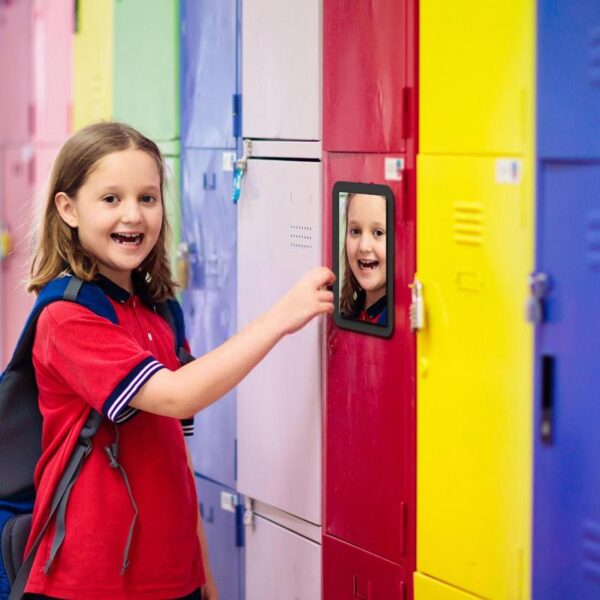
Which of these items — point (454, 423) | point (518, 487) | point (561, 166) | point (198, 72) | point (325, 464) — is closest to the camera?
point (561, 166)

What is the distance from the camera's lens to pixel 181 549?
2.43m

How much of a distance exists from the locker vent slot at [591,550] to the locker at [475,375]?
0.13 m

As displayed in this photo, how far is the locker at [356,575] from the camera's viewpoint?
2512mm

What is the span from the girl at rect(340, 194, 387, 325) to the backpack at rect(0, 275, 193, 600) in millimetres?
524

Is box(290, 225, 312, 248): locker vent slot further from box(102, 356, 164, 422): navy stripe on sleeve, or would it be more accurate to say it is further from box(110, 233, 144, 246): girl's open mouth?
box(102, 356, 164, 422): navy stripe on sleeve

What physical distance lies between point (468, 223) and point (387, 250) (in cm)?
25

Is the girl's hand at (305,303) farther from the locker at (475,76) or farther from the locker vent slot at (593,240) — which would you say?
the locker vent slot at (593,240)

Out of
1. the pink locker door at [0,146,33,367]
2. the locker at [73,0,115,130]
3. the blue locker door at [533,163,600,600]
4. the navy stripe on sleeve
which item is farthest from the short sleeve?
the pink locker door at [0,146,33,367]

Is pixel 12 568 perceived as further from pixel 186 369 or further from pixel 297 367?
pixel 297 367

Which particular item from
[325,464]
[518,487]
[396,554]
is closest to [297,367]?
[325,464]

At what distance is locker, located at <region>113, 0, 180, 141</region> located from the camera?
343cm

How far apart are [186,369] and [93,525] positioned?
1.26ft

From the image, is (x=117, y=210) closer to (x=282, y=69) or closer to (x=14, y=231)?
(x=282, y=69)

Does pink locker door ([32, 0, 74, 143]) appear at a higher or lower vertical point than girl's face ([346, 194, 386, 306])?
higher
